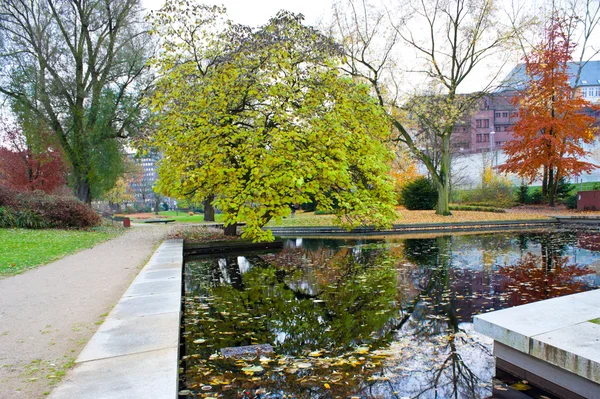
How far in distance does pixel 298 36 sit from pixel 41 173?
25543mm

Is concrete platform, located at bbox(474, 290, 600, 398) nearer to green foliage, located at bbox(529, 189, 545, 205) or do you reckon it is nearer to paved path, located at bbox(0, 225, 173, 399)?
paved path, located at bbox(0, 225, 173, 399)

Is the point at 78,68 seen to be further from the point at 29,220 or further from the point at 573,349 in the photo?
the point at 573,349

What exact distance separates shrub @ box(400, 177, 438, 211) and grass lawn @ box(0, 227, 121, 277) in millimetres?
18894

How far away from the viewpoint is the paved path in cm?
339

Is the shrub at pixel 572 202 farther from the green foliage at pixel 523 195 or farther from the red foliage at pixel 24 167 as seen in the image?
the red foliage at pixel 24 167

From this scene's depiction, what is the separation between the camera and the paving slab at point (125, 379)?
9.11ft

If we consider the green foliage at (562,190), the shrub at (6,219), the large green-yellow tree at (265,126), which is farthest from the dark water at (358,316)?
the green foliage at (562,190)

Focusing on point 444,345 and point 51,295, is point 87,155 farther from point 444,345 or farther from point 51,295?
point 444,345

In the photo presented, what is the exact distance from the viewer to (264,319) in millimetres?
5426

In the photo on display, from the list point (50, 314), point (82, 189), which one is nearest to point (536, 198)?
point (82, 189)

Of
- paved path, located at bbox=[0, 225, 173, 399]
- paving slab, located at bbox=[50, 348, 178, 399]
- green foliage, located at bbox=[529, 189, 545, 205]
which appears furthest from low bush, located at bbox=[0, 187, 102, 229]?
green foliage, located at bbox=[529, 189, 545, 205]

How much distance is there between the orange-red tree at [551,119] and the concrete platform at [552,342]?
74.4 ft

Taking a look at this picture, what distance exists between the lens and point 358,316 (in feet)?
17.9

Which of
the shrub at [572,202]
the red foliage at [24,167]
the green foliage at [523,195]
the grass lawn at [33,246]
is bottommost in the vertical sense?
the grass lawn at [33,246]
